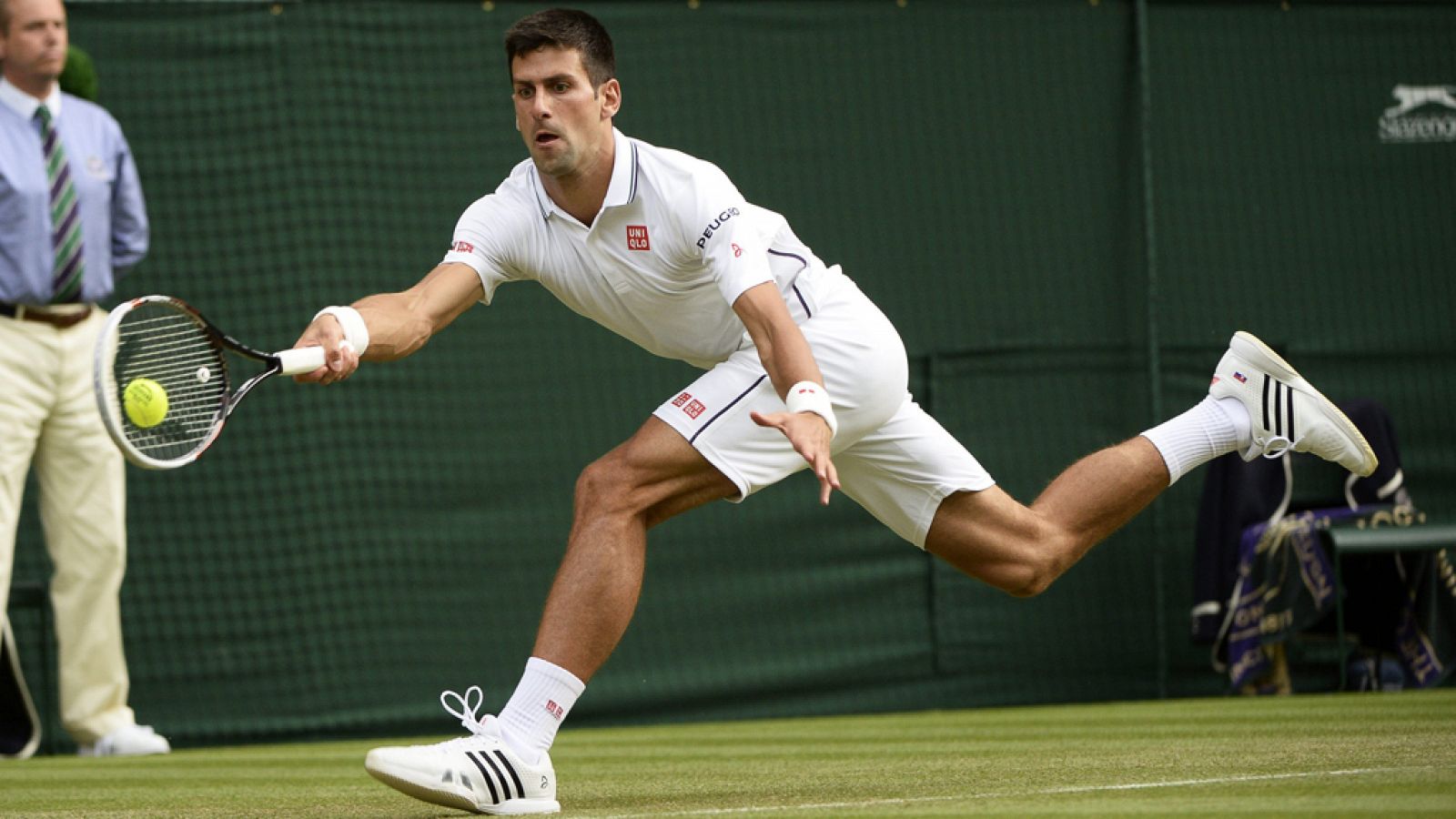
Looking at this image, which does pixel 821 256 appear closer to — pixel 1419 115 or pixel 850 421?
pixel 1419 115

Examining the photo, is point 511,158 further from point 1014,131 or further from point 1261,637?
point 1261,637

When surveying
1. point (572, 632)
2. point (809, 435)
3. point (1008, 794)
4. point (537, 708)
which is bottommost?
point (1008, 794)

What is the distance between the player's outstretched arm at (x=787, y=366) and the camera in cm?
393

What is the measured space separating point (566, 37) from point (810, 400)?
1.04m

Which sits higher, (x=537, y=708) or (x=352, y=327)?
(x=352, y=327)

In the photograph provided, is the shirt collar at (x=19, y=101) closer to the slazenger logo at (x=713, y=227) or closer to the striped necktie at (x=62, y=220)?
the striped necktie at (x=62, y=220)

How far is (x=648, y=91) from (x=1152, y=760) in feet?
14.3

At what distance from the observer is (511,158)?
8367 millimetres

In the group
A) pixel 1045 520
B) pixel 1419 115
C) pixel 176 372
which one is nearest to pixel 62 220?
pixel 176 372

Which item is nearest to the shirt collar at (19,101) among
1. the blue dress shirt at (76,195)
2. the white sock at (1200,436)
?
the blue dress shirt at (76,195)

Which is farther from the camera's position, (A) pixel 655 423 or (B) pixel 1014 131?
(B) pixel 1014 131

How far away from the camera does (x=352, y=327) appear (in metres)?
4.11

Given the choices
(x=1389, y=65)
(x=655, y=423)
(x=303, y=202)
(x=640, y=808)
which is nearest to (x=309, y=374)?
(x=655, y=423)

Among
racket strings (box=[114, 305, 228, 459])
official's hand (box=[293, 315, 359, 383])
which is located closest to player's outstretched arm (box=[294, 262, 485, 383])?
official's hand (box=[293, 315, 359, 383])
